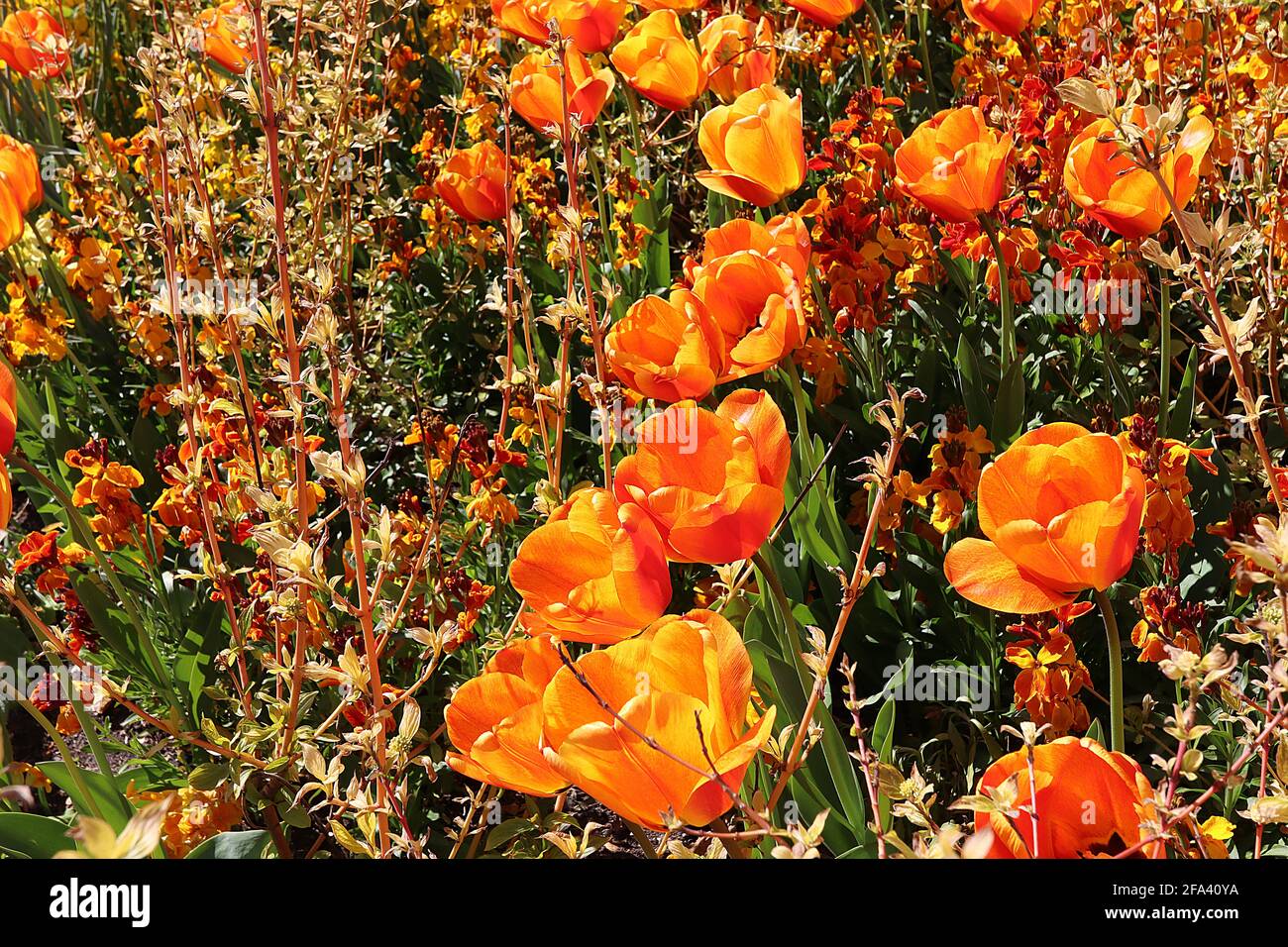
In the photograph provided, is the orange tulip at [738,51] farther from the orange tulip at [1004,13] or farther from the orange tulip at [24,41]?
the orange tulip at [24,41]

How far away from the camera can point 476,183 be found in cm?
229

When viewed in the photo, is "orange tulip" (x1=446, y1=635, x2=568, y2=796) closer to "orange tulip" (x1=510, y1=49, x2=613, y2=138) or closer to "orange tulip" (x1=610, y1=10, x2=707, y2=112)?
"orange tulip" (x1=510, y1=49, x2=613, y2=138)

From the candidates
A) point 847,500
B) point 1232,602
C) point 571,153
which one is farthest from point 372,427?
point 1232,602

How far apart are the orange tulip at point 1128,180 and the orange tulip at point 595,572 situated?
2.92ft

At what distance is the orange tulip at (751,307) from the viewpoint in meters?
1.31

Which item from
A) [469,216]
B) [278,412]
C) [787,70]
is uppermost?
[787,70]

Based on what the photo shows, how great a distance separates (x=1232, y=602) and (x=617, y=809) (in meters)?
1.25

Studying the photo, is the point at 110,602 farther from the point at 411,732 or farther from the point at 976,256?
the point at 976,256

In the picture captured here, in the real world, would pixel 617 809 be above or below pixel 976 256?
below

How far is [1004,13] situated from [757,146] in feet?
1.98

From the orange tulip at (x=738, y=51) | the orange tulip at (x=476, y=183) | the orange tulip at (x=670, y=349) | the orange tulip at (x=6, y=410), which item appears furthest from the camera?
the orange tulip at (x=476, y=183)

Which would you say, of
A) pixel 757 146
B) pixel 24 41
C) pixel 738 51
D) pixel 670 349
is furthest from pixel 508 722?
pixel 24 41

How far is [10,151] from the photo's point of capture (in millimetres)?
1971

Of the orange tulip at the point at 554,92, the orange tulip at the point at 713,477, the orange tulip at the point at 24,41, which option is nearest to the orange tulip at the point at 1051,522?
the orange tulip at the point at 713,477
